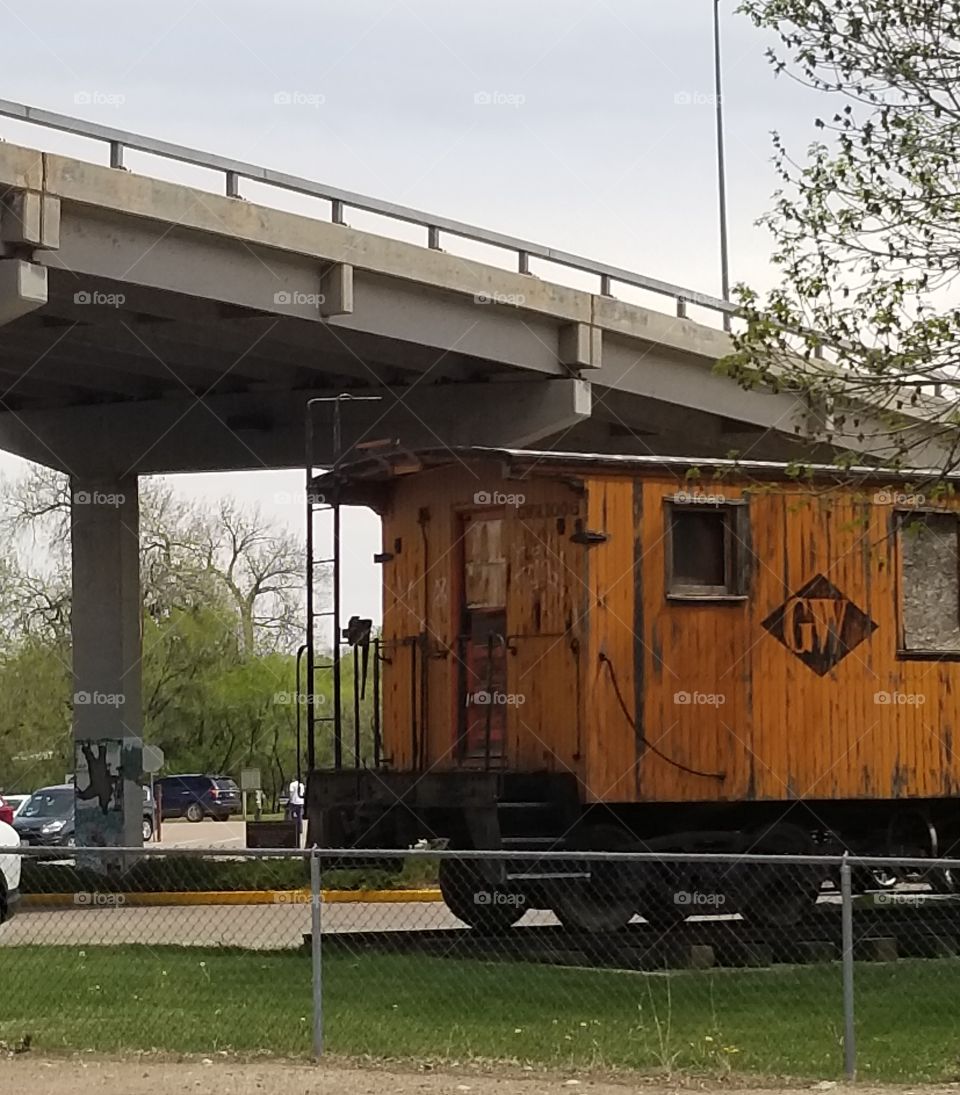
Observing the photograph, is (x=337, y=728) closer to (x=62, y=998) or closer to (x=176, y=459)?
(x=62, y=998)

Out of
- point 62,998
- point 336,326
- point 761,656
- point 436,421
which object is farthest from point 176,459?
point 62,998

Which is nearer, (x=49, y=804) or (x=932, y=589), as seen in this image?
(x=932, y=589)

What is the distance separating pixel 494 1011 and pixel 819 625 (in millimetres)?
6431

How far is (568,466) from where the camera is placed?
54.7 ft

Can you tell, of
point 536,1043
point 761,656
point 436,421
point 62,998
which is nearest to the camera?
point 536,1043

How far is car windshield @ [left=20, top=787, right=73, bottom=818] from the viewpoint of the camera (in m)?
40.9

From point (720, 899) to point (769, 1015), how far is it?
4.59 meters

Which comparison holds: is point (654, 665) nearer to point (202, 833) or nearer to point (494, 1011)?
point (494, 1011)

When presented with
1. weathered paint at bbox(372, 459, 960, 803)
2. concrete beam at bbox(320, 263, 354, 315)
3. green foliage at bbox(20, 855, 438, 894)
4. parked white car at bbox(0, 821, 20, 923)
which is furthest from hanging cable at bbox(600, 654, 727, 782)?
concrete beam at bbox(320, 263, 354, 315)

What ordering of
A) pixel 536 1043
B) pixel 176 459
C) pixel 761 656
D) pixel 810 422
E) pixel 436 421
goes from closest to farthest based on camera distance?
pixel 536 1043 → pixel 810 422 → pixel 761 656 → pixel 436 421 → pixel 176 459

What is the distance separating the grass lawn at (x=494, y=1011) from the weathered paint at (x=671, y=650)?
2517mm

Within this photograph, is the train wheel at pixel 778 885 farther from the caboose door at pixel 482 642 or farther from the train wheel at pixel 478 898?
the caboose door at pixel 482 642

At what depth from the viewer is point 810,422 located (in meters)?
15.9

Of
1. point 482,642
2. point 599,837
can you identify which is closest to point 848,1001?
point 599,837
